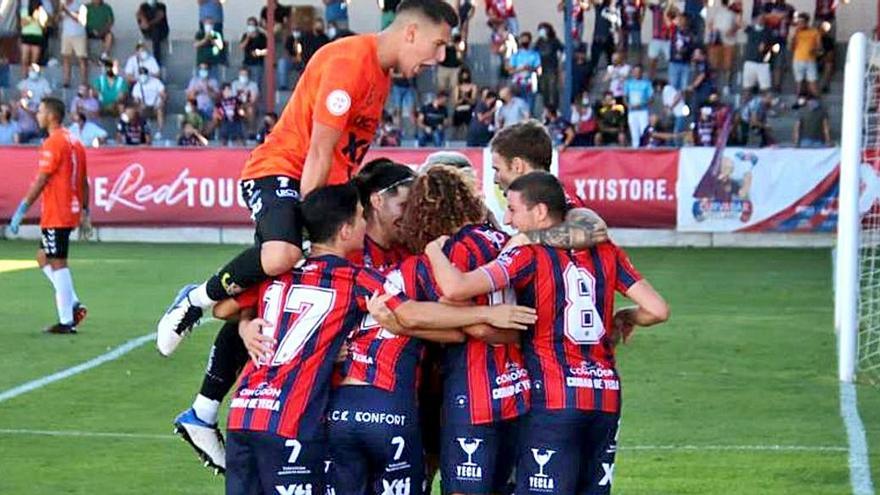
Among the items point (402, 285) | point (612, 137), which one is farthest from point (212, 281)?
point (612, 137)

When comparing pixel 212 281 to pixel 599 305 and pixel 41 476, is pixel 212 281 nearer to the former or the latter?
pixel 599 305

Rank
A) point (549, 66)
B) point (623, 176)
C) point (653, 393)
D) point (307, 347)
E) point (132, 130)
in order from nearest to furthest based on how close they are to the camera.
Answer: point (307, 347) < point (653, 393) < point (623, 176) < point (132, 130) < point (549, 66)

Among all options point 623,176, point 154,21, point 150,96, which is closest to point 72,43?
point 154,21

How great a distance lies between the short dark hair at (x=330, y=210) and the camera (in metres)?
6.96

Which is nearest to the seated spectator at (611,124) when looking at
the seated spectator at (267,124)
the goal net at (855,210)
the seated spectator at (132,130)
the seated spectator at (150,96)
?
the seated spectator at (267,124)

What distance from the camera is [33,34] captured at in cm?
3688

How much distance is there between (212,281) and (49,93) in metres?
29.2

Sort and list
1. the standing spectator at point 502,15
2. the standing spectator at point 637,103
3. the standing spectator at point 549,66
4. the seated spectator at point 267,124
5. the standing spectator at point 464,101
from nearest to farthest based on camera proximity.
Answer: the seated spectator at point 267,124 < the standing spectator at point 637,103 < the standing spectator at point 464,101 < the standing spectator at point 549,66 < the standing spectator at point 502,15

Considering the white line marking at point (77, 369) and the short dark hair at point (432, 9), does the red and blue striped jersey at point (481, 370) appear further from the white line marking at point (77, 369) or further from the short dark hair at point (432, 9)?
the white line marking at point (77, 369)

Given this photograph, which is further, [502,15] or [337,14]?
[502,15]

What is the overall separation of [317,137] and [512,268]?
3.75 feet

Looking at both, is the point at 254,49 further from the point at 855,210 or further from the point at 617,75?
the point at 855,210

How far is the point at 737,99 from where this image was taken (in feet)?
109

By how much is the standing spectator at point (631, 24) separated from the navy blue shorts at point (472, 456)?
2825cm
